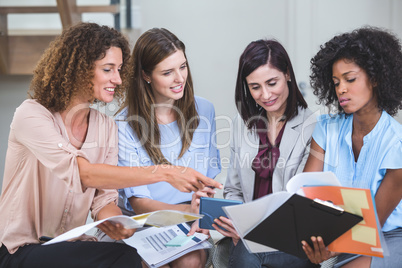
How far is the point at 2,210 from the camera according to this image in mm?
1503

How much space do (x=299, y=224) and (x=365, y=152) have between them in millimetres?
435

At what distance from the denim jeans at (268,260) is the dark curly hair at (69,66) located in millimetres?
748

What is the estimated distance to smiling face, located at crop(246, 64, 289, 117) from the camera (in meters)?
1.78

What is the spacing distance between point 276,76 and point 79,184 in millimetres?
814

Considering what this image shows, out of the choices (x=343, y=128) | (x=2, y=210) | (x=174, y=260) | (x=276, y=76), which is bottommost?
(x=174, y=260)

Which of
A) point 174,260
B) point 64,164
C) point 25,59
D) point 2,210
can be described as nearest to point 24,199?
point 2,210

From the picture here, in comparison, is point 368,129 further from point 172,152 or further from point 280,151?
point 172,152

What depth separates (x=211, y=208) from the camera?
147cm

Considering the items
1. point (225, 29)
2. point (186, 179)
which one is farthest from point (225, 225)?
point (225, 29)

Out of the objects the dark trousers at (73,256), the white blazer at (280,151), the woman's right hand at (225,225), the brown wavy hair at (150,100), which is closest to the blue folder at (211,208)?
the woman's right hand at (225,225)

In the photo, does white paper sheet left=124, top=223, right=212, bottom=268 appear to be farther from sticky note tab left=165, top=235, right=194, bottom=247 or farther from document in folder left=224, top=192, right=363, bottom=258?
document in folder left=224, top=192, right=363, bottom=258

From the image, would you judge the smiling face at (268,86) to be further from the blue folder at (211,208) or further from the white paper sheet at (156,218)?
the white paper sheet at (156,218)

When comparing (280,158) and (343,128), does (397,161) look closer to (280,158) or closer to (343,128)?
(343,128)

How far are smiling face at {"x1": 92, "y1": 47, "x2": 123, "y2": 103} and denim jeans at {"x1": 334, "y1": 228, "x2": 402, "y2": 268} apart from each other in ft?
3.07
